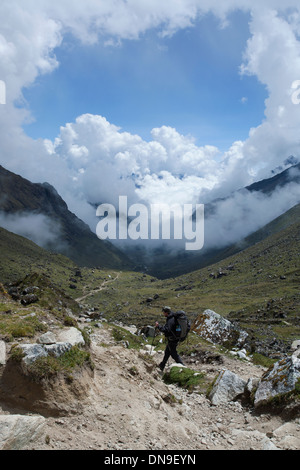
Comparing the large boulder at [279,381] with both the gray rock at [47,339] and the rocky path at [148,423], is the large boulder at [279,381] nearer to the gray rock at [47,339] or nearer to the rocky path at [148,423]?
the rocky path at [148,423]

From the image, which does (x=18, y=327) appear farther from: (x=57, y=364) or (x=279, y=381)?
(x=279, y=381)

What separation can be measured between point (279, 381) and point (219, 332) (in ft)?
50.5

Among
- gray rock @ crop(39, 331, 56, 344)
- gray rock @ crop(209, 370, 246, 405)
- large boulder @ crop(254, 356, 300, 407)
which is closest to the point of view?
large boulder @ crop(254, 356, 300, 407)

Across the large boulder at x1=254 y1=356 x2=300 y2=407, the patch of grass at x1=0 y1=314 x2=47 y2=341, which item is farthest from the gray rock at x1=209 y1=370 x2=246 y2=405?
the patch of grass at x1=0 y1=314 x2=47 y2=341

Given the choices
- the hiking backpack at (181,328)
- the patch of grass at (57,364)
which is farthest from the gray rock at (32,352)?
the hiking backpack at (181,328)

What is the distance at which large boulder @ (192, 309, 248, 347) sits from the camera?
2417 cm

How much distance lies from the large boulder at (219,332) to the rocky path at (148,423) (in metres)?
12.3

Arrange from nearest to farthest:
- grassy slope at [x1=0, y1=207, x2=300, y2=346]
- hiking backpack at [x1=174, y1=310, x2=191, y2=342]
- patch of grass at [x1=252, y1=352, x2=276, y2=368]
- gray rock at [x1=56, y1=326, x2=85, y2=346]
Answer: gray rock at [x1=56, y1=326, x2=85, y2=346] → hiking backpack at [x1=174, y1=310, x2=191, y2=342] → patch of grass at [x1=252, y1=352, x2=276, y2=368] → grassy slope at [x1=0, y1=207, x2=300, y2=346]

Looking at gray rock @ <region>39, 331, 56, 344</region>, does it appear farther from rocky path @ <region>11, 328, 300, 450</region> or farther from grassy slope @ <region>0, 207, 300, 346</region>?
grassy slope @ <region>0, 207, 300, 346</region>

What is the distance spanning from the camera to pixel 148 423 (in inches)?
356

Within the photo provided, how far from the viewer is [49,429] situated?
24.8 ft

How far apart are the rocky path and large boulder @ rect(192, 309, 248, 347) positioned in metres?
12.3

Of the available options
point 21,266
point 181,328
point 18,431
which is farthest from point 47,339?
point 21,266
